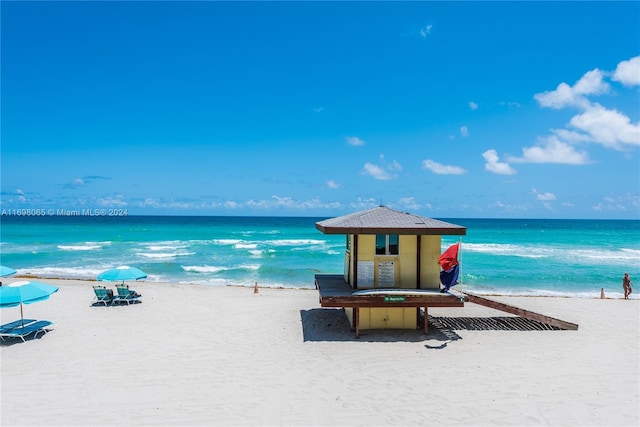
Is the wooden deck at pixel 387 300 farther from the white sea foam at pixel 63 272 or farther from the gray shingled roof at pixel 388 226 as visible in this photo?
the white sea foam at pixel 63 272

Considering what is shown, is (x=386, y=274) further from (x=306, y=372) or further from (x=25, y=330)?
(x=25, y=330)

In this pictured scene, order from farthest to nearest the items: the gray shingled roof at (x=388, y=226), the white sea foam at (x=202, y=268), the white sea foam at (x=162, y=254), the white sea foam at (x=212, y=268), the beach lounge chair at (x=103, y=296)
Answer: the white sea foam at (x=162, y=254)
the white sea foam at (x=212, y=268)
the white sea foam at (x=202, y=268)
the beach lounge chair at (x=103, y=296)
the gray shingled roof at (x=388, y=226)

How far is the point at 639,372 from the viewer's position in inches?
390

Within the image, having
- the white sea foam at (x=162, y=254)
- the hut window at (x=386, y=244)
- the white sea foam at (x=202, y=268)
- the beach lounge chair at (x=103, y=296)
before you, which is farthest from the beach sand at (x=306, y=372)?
the white sea foam at (x=162, y=254)

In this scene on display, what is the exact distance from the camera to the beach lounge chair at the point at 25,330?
11.7 m

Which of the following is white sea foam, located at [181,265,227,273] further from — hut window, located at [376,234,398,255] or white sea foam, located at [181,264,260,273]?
hut window, located at [376,234,398,255]

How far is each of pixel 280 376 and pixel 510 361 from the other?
575cm

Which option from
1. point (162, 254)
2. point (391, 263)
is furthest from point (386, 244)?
point (162, 254)

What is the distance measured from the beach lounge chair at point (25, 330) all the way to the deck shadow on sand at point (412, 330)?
772cm

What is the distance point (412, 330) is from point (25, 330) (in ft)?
37.1

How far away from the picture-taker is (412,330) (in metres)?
13.2

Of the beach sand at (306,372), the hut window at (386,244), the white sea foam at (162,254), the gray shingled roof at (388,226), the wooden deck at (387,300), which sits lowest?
the beach sand at (306,372)

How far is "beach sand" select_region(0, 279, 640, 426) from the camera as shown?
25.4 ft

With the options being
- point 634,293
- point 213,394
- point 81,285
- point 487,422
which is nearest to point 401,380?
point 487,422
